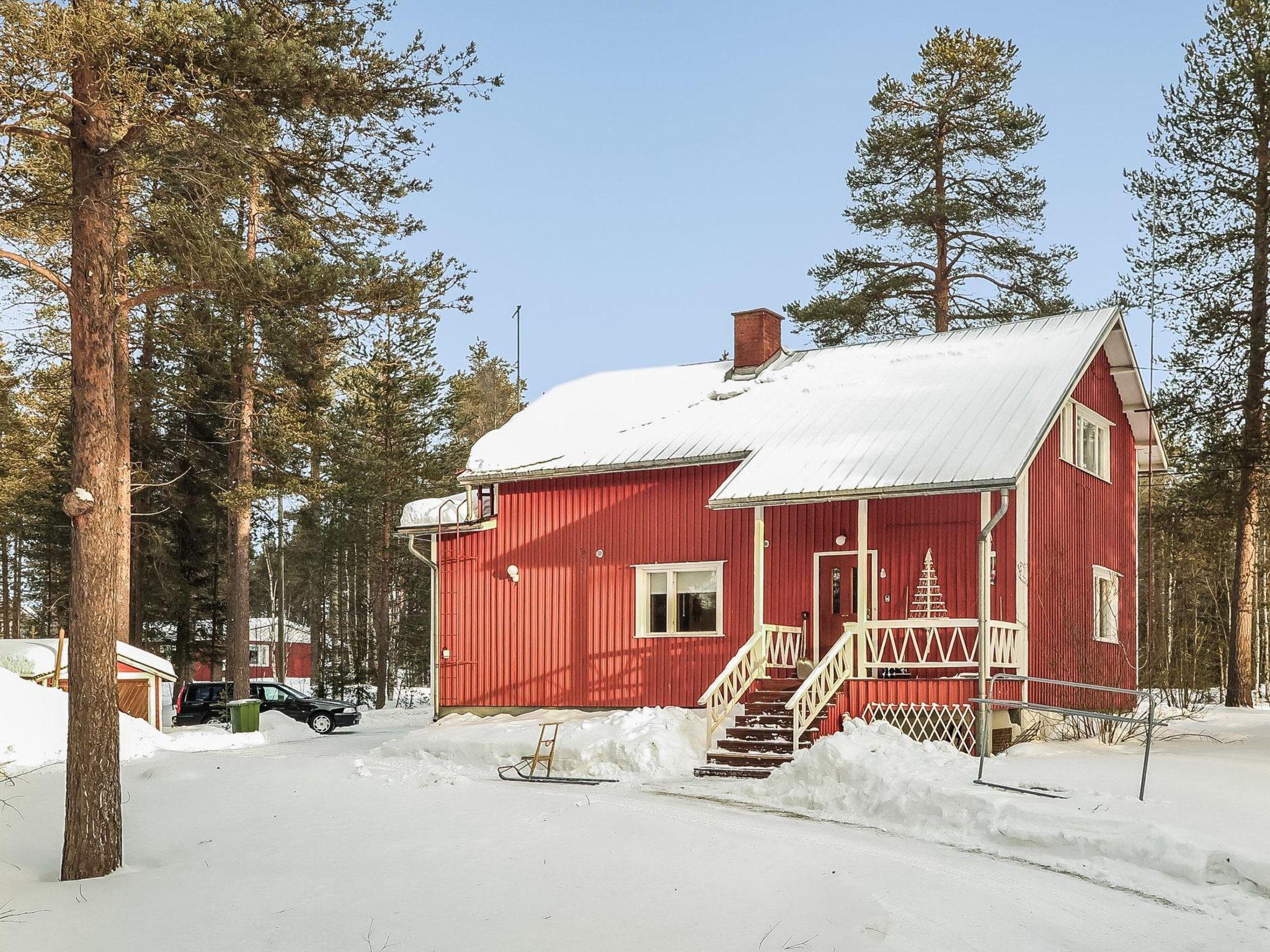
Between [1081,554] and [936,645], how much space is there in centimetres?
405

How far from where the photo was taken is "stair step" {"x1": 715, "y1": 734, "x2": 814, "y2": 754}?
581 inches

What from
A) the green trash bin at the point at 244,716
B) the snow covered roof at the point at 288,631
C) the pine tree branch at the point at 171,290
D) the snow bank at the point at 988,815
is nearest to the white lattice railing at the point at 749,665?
the snow bank at the point at 988,815

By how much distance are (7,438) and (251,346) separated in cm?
1103

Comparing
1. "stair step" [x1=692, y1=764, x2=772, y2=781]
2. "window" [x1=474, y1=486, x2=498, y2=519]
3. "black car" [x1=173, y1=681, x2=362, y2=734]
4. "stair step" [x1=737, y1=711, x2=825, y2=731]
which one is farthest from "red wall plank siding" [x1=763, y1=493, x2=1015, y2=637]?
"black car" [x1=173, y1=681, x2=362, y2=734]

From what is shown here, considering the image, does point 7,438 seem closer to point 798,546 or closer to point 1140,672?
point 798,546

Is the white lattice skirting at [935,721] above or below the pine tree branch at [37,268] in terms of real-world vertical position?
below

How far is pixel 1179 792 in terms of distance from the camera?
37.7 feet

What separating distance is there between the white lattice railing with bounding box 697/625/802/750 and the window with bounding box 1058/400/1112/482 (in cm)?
496

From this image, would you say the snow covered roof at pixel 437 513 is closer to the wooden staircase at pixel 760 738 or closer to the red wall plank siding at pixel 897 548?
the red wall plank siding at pixel 897 548

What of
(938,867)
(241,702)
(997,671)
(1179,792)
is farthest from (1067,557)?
(241,702)

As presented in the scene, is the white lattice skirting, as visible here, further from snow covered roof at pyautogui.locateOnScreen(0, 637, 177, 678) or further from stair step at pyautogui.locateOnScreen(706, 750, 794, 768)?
snow covered roof at pyautogui.locateOnScreen(0, 637, 177, 678)

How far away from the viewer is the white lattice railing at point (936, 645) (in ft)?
49.2

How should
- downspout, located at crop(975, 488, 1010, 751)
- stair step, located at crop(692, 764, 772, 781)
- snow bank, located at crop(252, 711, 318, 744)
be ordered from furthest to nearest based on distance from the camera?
snow bank, located at crop(252, 711, 318, 744), downspout, located at crop(975, 488, 1010, 751), stair step, located at crop(692, 764, 772, 781)

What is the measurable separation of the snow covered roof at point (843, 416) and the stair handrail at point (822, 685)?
1934 millimetres
